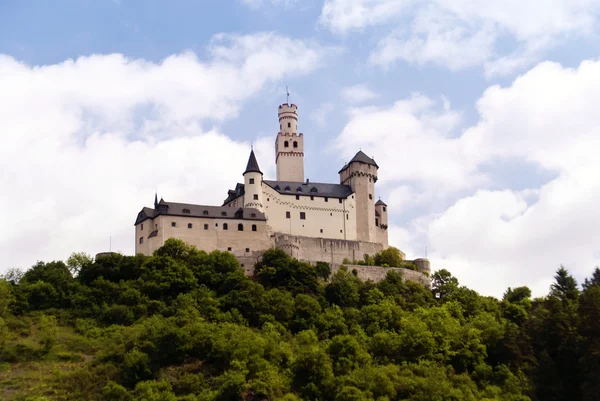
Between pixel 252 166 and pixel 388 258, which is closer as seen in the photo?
pixel 388 258

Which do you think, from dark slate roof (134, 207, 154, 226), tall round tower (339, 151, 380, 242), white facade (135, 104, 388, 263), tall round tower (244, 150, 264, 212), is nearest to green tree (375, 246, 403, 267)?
white facade (135, 104, 388, 263)

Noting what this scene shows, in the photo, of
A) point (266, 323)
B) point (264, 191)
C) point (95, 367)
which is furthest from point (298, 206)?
point (95, 367)

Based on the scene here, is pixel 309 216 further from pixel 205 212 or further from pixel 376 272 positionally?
pixel 205 212

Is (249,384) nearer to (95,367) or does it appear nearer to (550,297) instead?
(95,367)

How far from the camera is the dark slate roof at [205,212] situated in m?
83.9

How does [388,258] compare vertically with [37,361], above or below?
above

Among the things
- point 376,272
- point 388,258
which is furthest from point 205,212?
point 388,258

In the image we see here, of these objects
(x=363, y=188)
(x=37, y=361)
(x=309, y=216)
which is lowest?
(x=37, y=361)

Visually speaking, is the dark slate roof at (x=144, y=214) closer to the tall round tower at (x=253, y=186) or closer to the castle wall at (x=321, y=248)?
the tall round tower at (x=253, y=186)

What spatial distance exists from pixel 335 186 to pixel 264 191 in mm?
8130

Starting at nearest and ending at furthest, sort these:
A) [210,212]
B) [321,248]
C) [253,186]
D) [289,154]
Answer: [210,212] → [321,248] → [253,186] → [289,154]

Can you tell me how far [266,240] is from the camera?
279 ft

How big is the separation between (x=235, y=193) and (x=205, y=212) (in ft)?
24.0

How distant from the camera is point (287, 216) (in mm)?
89062
